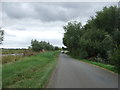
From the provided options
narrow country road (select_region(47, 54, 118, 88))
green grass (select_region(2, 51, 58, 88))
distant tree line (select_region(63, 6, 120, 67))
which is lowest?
narrow country road (select_region(47, 54, 118, 88))

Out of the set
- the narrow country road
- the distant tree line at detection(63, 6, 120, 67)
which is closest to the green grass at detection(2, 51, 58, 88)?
the narrow country road

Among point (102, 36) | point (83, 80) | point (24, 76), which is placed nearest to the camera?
point (83, 80)

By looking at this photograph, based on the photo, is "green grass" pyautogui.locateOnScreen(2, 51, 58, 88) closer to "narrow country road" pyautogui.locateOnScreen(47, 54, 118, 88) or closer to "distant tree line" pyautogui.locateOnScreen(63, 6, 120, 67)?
"narrow country road" pyautogui.locateOnScreen(47, 54, 118, 88)

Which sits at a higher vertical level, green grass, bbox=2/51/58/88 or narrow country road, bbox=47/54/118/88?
green grass, bbox=2/51/58/88

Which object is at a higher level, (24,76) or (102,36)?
(102,36)

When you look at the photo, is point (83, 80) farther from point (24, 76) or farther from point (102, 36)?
point (102, 36)

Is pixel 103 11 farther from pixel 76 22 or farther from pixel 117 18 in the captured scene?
pixel 76 22

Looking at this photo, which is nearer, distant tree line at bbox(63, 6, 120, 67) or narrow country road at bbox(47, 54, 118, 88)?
narrow country road at bbox(47, 54, 118, 88)

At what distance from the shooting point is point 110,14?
37.1 m

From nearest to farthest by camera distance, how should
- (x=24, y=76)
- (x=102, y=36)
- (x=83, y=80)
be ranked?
(x=83, y=80) < (x=24, y=76) < (x=102, y=36)

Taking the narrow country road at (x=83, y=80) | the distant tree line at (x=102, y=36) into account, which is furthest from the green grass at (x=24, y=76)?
the distant tree line at (x=102, y=36)

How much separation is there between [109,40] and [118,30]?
8.64ft

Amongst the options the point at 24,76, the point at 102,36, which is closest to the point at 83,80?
the point at 24,76

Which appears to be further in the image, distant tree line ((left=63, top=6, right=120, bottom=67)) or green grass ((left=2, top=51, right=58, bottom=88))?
distant tree line ((left=63, top=6, right=120, bottom=67))
